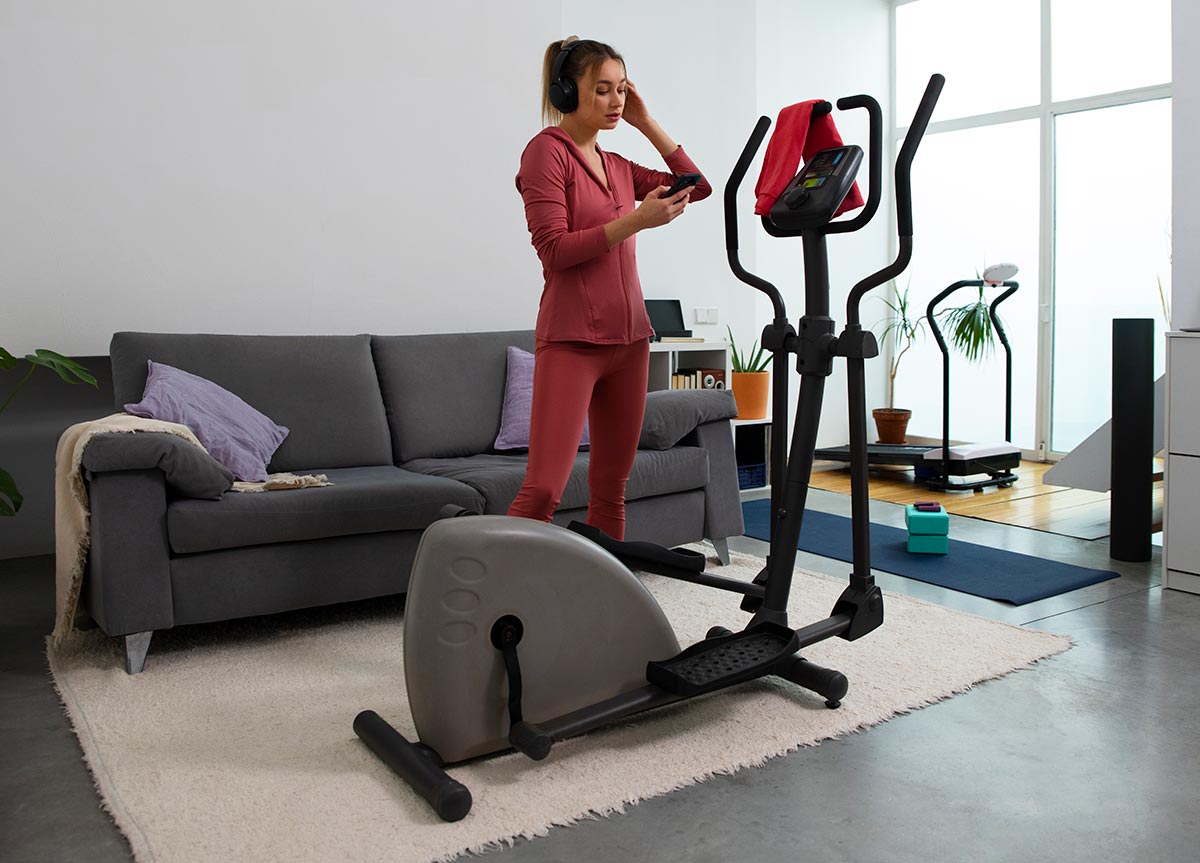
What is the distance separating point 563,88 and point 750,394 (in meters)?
2.72

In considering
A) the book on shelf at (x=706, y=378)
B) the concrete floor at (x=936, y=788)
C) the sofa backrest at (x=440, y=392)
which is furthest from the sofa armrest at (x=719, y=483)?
the concrete floor at (x=936, y=788)

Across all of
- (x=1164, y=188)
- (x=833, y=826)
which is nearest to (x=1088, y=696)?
(x=833, y=826)

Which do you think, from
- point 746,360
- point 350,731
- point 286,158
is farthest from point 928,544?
point 286,158

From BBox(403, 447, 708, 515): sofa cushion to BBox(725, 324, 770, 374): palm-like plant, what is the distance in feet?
4.45

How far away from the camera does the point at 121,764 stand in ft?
6.74

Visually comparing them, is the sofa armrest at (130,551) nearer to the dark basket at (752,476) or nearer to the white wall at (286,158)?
the white wall at (286,158)

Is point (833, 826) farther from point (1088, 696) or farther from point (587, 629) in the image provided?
point (1088, 696)

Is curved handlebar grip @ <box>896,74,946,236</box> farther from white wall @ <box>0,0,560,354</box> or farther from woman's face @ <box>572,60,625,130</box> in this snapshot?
white wall @ <box>0,0,560,354</box>

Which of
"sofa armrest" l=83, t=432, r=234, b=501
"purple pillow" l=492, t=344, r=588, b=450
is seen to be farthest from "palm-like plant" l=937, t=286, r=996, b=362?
"sofa armrest" l=83, t=432, r=234, b=501

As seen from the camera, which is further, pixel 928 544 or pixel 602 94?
pixel 928 544

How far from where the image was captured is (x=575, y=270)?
8.15 ft

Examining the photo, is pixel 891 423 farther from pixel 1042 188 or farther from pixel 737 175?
pixel 737 175

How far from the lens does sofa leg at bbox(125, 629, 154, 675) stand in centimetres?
260

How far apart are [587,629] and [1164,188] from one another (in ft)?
15.4
